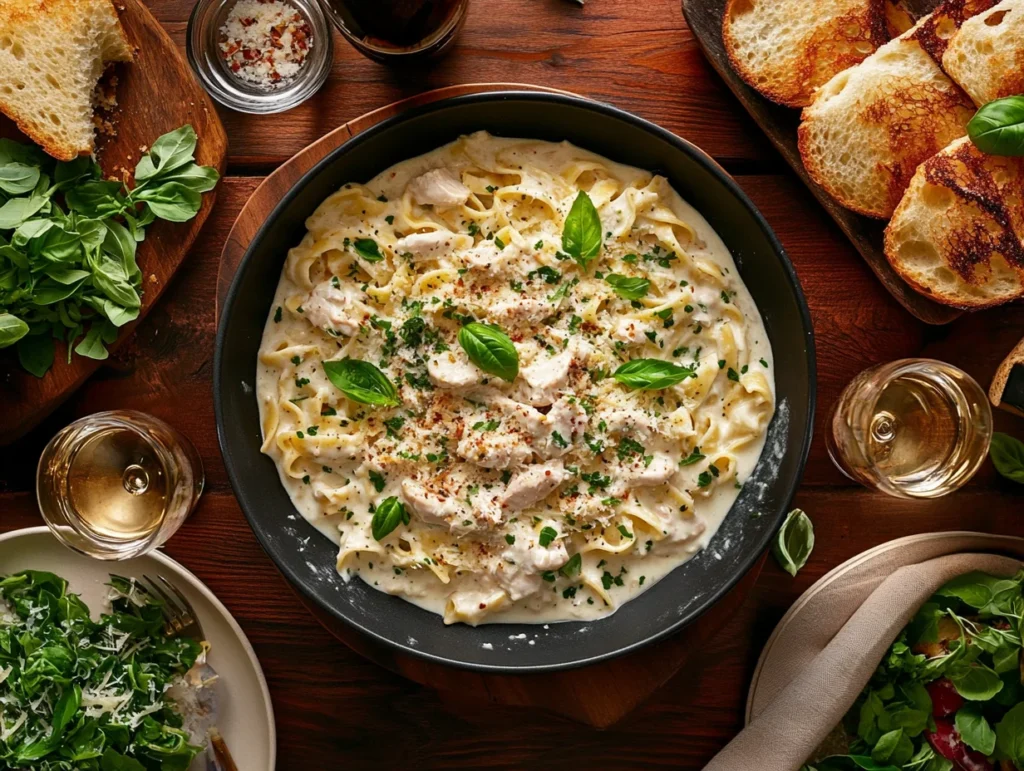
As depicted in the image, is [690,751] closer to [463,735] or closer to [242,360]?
[463,735]

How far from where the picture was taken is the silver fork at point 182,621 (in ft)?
12.7

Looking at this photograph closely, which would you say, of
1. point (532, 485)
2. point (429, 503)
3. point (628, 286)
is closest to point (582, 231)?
point (628, 286)

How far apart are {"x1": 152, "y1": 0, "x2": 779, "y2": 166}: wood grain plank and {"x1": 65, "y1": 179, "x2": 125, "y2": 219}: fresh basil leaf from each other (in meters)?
0.52

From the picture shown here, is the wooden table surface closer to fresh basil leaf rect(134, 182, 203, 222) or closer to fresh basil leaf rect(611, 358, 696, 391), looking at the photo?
fresh basil leaf rect(134, 182, 203, 222)

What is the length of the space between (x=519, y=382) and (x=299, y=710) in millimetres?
1854

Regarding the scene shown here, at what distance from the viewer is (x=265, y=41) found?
4035 millimetres

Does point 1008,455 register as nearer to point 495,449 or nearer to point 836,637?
point 836,637

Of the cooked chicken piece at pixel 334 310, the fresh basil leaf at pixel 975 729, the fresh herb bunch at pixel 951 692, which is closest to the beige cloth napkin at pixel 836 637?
the fresh herb bunch at pixel 951 692

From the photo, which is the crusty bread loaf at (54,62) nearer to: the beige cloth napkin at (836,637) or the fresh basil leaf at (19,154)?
the fresh basil leaf at (19,154)

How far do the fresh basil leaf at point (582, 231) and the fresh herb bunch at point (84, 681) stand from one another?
228 centimetres

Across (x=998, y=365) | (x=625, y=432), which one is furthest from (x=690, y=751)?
(x=998, y=365)

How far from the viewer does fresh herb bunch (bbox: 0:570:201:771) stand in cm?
366

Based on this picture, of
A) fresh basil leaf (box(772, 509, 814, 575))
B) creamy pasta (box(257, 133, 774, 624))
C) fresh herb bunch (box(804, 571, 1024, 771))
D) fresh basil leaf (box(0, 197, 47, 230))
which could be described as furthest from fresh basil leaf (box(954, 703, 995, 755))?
fresh basil leaf (box(0, 197, 47, 230))

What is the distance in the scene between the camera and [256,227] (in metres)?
3.83
